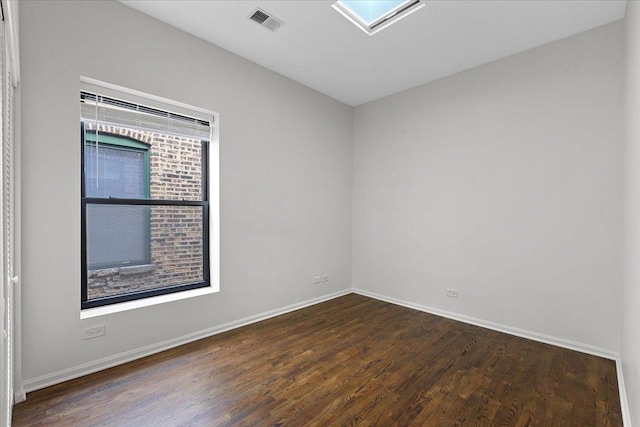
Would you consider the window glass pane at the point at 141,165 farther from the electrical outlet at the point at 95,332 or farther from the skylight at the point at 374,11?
the skylight at the point at 374,11

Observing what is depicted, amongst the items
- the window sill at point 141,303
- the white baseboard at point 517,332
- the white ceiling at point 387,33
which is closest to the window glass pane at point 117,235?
the window sill at point 141,303

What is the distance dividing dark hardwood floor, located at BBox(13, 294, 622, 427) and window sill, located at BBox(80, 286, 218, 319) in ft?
1.49

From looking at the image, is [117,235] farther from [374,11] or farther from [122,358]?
[374,11]

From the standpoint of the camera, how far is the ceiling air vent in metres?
2.68

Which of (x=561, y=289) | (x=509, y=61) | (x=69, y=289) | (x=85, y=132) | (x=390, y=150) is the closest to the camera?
(x=69, y=289)

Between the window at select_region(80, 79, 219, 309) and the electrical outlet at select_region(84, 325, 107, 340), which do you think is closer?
the electrical outlet at select_region(84, 325, 107, 340)

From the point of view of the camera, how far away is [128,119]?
8.81 feet

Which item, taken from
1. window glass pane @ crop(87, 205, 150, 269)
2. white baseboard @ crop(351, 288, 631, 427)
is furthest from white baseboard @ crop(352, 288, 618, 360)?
window glass pane @ crop(87, 205, 150, 269)

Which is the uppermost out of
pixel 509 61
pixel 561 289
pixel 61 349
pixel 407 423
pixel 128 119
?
pixel 509 61

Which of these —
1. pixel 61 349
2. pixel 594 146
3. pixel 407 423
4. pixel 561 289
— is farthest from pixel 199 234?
pixel 594 146

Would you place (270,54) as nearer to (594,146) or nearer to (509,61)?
(509,61)

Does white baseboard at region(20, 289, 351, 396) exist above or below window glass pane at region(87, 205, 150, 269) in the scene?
below

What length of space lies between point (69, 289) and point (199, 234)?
1198 mm

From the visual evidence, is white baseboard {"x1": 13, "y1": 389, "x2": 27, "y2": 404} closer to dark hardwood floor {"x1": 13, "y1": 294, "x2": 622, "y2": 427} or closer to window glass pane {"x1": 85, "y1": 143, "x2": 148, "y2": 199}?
dark hardwood floor {"x1": 13, "y1": 294, "x2": 622, "y2": 427}
